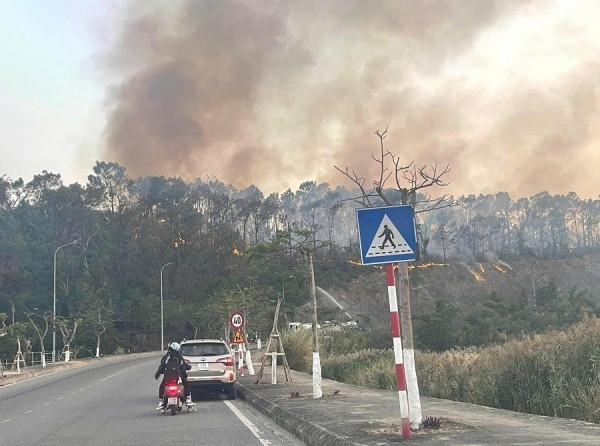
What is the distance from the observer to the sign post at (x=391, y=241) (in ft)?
28.9

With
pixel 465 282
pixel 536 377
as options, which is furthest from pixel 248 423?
pixel 465 282

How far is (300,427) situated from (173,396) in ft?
14.3

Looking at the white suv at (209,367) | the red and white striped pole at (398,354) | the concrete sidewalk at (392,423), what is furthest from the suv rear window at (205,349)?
the red and white striped pole at (398,354)

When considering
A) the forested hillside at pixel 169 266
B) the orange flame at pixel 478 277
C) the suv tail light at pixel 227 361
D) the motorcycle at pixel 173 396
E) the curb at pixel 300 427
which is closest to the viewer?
the curb at pixel 300 427

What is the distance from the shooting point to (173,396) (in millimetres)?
14695

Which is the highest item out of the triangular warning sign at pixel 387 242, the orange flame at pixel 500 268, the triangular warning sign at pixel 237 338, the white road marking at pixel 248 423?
the orange flame at pixel 500 268

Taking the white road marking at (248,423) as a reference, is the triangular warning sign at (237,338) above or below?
above

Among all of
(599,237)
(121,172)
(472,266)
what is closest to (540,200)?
(599,237)

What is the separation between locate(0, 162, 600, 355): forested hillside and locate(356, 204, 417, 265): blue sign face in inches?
1580

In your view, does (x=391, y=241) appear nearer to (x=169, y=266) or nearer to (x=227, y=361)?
(x=227, y=361)

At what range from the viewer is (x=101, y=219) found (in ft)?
333

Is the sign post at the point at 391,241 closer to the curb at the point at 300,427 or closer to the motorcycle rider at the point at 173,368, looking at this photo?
the curb at the point at 300,427

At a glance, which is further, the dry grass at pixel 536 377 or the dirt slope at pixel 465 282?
the dirt slope at pixel 465 282

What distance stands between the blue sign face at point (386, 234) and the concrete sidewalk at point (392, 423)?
241 centimetres
